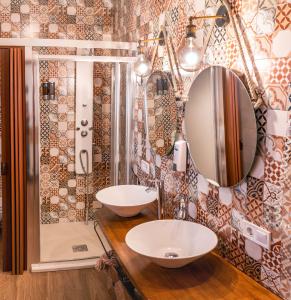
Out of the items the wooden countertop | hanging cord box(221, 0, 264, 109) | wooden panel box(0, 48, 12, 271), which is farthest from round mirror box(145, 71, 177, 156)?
wooden panel box(0, 48, 12, 271)

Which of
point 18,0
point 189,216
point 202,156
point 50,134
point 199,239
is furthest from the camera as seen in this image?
point 18,0

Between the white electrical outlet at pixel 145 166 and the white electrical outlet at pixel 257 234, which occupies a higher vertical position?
the white electrical outlet at pixel 145 166

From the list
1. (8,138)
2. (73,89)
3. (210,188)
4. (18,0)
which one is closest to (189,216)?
(210,188)

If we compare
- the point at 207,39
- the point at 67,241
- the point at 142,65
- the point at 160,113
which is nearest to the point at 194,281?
the point at 207,39

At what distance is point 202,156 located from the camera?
6.98 feet

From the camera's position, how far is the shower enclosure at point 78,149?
364cm

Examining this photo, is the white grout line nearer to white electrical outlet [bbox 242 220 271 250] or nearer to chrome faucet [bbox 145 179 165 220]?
chrome faucet [bbox 145 179 165 220]

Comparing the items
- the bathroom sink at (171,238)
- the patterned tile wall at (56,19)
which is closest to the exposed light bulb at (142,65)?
the bathroom sink at (171,238)

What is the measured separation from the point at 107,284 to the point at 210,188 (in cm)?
155

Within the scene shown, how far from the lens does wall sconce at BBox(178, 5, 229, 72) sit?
6.14ft

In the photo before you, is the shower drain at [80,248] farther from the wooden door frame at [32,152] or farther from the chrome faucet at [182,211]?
the chrome faucet at [182,211]

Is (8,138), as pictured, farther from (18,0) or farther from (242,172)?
(242,172)

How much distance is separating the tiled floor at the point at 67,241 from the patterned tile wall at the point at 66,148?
0.08m

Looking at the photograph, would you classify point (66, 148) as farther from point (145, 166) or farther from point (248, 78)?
point (248, 78)
